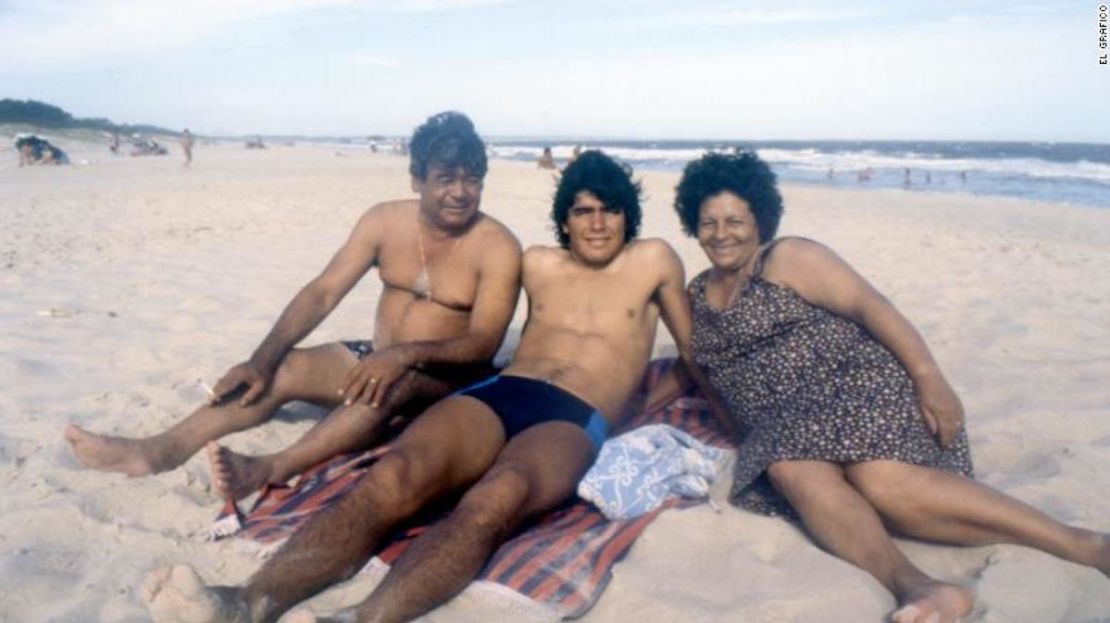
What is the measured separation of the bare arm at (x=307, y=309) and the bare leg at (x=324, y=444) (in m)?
0.42

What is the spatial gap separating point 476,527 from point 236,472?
3.98 feet

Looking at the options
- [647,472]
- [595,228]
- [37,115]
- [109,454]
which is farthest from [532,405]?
[37,115]

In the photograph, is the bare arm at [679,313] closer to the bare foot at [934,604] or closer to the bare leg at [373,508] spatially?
the bare leg at [373,508]

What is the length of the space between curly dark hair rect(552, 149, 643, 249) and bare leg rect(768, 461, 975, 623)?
1483mm

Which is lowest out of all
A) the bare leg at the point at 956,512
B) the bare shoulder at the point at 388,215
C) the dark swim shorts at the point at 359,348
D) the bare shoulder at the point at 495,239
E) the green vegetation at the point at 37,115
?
the bare leg at the point at 956,512

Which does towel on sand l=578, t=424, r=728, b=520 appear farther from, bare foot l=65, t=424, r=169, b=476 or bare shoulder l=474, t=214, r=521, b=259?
bare foot l=65, t=424, r=169, b=476

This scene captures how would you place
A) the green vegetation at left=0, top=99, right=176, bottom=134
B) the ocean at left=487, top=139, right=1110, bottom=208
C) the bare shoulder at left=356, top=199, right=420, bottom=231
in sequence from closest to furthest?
the bare shoulder at left=356, top=199, right=420, bottom=231 → the ocean at left=487, top=139, right=1110, bottom=208 → the green vegetation at left=0, top=99, right=176, bottom=134

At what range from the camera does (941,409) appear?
3193 mm

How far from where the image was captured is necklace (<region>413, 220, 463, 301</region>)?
14.1 ft

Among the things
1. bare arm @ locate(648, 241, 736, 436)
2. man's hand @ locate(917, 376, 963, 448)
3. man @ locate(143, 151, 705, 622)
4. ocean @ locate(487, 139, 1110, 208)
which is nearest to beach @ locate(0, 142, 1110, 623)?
man @ locate(143, 151, 705, 622)

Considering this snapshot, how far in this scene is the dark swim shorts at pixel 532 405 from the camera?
3465 mm

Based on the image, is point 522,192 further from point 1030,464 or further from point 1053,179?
point 1053,179

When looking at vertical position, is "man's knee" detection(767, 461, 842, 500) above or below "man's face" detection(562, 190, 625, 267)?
below

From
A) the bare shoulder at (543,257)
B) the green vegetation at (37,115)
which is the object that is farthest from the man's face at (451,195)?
the green vegetation at (37,115)
